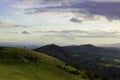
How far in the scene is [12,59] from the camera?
195m

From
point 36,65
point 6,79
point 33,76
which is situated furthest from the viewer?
point 36,65

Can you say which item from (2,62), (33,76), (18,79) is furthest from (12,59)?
(18,79)

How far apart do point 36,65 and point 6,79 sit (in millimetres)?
53654

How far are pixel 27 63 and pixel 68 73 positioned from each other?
28012 mm

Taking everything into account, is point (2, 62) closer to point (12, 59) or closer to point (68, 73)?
point (12, 59)

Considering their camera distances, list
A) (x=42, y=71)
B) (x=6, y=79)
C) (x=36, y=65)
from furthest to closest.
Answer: (x=36, y=65)
(x=42, y=71)
(x=6, y=79)

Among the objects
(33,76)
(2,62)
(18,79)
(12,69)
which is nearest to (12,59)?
(2,62)

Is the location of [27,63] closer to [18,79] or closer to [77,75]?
[77,75]

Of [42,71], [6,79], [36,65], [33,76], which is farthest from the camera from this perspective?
[36,65]

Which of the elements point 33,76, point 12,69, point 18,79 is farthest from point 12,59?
point 18,79

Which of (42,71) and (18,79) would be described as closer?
(18,79)

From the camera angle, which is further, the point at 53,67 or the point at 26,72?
the point at 53,67

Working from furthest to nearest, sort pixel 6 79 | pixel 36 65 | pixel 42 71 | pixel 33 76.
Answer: pixel 36 65
pixel 42 71
pixel 33 76
pixel 6 79

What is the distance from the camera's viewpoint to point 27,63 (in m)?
190
